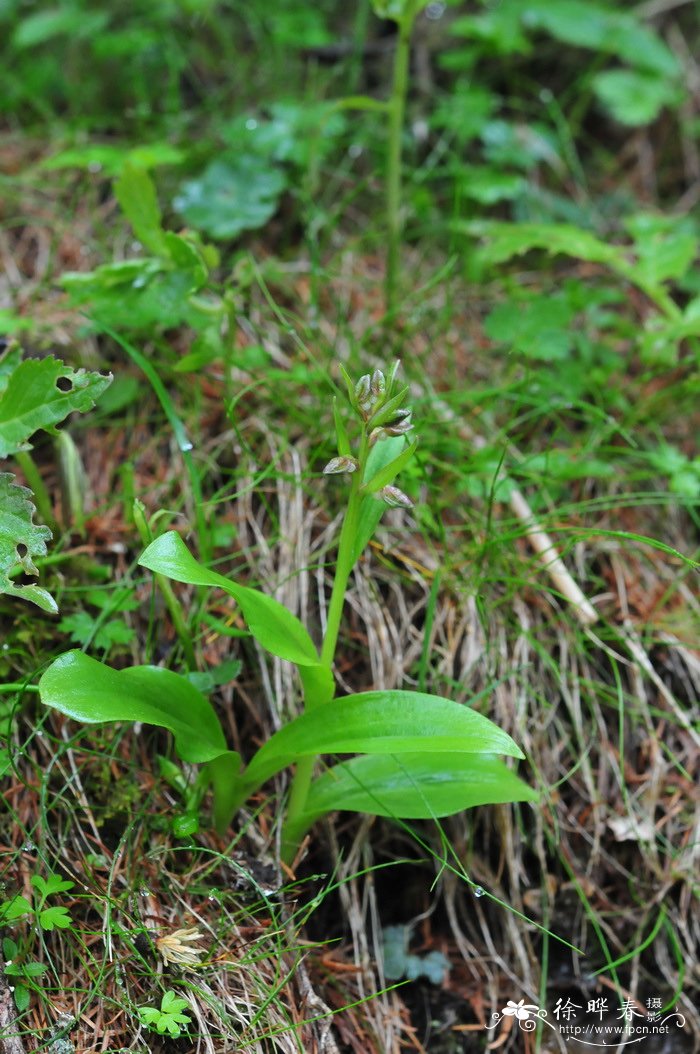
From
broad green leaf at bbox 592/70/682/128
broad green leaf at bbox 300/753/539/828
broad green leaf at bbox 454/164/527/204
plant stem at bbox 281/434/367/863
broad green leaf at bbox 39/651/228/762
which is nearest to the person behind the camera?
broad green leaf at bbox 39/651/228/762

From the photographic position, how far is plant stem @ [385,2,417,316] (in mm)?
1815

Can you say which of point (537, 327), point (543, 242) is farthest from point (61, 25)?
point (537, 327)

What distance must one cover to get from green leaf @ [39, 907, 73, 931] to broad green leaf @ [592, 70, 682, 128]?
7.93ft

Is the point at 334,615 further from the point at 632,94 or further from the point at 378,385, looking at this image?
the point at 632,94

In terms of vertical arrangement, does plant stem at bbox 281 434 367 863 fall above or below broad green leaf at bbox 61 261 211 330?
below

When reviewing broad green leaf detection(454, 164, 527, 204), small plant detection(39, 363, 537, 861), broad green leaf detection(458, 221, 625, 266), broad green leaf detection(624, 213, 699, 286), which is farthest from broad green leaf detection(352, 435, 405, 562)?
broad green leaf detection(454, 164, 527, 204)

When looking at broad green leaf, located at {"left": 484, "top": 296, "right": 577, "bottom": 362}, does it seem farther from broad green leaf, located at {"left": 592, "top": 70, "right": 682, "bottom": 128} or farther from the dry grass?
broad green leaf, located at {"left": 592, "top": 70, "right": 682, "bottom": 128}

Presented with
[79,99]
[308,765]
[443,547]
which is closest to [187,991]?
[308,765]

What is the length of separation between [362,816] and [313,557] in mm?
492

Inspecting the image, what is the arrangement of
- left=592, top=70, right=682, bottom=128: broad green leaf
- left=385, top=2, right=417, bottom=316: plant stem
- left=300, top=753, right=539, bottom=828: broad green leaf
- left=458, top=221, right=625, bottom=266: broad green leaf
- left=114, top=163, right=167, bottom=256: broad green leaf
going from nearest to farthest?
left=300, top=753, right=539, bottom=828: broad green leaf → left=114, top=163, right=167, bottom=256: broad green leaf → left=385, top=2, right=417, bottom=316: plant stem → left=458, top=221, right=625, bottom=266: broad green leaf → left=592, top=70, right=682, bottom=128: broad green leaf

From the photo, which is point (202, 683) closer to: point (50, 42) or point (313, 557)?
point (313, 557)

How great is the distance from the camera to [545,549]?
5.37 feet

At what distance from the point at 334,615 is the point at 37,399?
1.93 ft

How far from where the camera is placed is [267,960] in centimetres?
132
